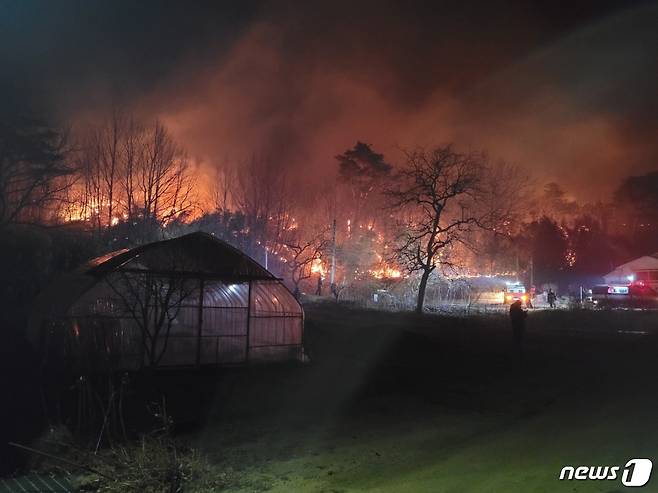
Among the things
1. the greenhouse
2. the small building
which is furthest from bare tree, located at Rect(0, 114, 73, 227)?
the small building

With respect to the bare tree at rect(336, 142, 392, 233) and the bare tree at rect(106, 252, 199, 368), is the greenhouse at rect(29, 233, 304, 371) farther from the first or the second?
the bare tree at rect(336, 142, 392, 233)

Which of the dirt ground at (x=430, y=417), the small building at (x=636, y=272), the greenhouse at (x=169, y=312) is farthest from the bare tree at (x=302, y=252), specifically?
the small building at (x=636, y=272)

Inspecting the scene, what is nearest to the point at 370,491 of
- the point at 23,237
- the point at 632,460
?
the point at 632,460

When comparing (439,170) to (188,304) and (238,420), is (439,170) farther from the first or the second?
(238,420)

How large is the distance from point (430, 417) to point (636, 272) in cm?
6683

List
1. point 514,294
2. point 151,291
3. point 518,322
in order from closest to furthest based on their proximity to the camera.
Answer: point 151,291
point 518,322
point 514,294

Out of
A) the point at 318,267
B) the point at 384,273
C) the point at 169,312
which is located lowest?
the point at 169,312

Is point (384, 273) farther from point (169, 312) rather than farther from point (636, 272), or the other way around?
point (169, 312)

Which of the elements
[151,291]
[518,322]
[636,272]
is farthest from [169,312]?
A: [636,272]

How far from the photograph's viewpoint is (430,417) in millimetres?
9969

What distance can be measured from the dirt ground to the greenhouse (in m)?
1.32

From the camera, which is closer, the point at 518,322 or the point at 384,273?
the point at 518,322

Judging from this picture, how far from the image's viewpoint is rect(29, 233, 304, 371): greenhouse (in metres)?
13.6

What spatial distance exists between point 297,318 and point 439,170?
2263cm
